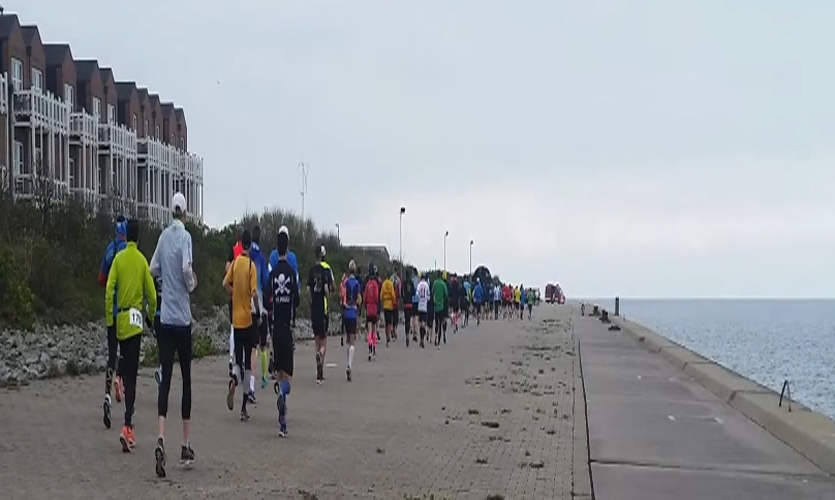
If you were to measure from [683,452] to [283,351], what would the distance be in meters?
4.55

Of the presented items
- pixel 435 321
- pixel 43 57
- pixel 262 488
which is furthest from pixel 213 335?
pixel 43 57

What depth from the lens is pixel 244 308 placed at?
1332 cm

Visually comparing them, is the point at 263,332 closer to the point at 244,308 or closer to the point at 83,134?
the point at 244,308

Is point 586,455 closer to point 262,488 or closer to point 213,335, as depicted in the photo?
point 262,488

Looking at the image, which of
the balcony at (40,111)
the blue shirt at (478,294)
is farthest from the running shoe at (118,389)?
the blue shirt at (478,294)

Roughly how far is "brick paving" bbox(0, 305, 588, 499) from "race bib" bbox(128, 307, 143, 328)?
1.18 meters

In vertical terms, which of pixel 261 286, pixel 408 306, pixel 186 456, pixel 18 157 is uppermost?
pixel 18 157

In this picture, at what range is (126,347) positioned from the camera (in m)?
10.5

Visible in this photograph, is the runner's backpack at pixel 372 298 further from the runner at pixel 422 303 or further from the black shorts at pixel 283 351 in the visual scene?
the black shorts at pixel 283 351

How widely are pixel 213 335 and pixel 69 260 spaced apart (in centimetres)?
405

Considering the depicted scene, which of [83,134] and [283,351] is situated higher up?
[83,134]

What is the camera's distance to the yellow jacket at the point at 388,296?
28234 mm

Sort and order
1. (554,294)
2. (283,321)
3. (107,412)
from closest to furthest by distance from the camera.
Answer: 1. (107,412)
2. (283,321)
3. (554,294)

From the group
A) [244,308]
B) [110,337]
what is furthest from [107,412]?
[244,308]
